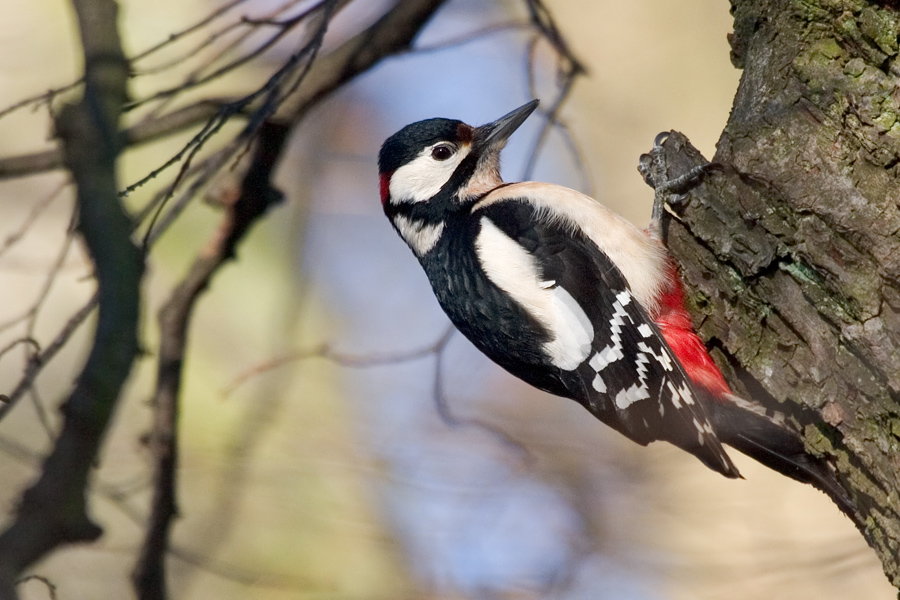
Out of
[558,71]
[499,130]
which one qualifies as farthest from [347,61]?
[558,71]

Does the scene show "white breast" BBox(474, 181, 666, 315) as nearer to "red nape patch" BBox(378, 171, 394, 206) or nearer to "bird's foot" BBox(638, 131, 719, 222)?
"bird's foot" BBox(638, 131, 719, 222)

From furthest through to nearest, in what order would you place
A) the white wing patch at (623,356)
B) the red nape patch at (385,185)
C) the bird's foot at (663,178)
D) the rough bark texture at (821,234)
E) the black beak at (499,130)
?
the red nape patch at (385,185), the black beak at (499,130), the white wing patch at (623,356), the bird's foot at (663,178), the rough bark texture at (821,234)

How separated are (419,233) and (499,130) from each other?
1.64ft

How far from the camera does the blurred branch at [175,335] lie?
2.58 meters

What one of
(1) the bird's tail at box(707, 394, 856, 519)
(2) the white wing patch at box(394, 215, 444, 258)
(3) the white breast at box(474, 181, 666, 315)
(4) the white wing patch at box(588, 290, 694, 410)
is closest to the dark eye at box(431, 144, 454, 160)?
(2) the white wing patch at box(394, 215, 444, 258)

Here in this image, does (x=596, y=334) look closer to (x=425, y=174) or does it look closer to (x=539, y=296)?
(x=539, y=296)

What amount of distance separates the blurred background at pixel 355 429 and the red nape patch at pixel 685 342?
788 mm

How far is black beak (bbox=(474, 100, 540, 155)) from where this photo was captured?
3.08 m

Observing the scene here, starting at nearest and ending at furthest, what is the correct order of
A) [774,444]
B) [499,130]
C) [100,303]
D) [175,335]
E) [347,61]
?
1. [774,444]
2. [100,303]
3. [175,335]
4. [347,61]
5. [499,130]

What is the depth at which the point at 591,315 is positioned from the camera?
262 cm

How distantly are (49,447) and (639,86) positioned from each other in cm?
391

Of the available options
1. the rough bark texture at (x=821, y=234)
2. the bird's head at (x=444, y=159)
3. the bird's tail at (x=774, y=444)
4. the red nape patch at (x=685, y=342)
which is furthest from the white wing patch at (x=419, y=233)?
the bird's tail at (x=774, y=444)

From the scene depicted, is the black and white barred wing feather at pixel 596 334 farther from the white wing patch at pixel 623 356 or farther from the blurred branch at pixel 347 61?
the blurred branch at pixel 347 61

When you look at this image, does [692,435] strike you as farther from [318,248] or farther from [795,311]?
[318,248]
